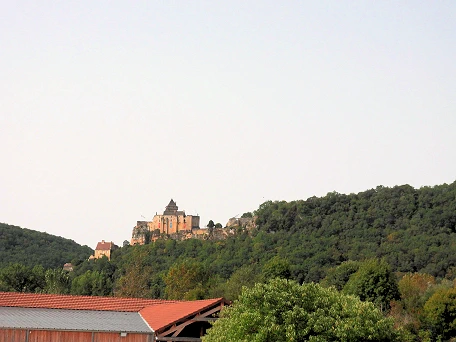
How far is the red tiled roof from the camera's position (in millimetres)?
29906

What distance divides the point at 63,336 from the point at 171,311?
14.5 feet

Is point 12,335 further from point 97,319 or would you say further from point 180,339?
point 180,339

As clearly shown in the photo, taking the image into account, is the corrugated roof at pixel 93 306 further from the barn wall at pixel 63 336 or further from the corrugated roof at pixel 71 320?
the barn wall at pixel 63 336

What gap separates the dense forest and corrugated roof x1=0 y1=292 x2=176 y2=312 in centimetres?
820

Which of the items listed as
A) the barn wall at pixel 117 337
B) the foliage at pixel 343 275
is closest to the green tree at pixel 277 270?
the foliage at pixel 343 275

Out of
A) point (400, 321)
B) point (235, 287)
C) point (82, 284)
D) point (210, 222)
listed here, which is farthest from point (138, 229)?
point (400, 321)

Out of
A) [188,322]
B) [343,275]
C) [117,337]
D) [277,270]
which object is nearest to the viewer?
[188,322]

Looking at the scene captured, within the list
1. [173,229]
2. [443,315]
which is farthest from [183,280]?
[173,229]

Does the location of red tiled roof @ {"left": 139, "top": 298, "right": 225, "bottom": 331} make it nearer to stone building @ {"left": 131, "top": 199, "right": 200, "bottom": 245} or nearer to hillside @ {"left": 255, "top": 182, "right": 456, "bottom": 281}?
hillside @ {"left": 255, "top": 182, "right": 456, "bottom": 281}

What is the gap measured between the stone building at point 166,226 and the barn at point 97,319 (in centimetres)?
7925

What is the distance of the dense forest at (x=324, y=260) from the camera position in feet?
159

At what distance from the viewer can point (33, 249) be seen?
101 meters

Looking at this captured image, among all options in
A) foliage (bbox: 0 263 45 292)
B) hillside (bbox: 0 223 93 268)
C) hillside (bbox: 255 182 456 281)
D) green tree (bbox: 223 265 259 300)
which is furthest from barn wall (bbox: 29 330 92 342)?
hillside (bbox: 0 223 93 268)

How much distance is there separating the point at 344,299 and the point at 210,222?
9231 centimetres
